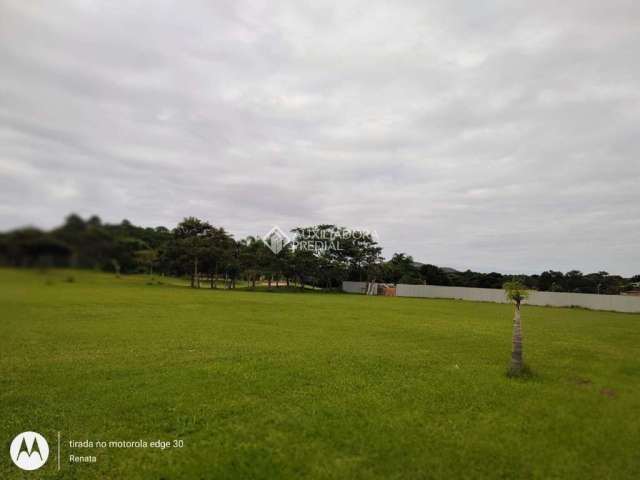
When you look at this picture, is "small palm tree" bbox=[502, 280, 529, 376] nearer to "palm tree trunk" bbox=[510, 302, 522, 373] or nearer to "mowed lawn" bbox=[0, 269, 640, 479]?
"palm tree trunk" bbox=[510, 302, 522, 373]

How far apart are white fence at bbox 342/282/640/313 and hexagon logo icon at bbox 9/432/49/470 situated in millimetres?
30527

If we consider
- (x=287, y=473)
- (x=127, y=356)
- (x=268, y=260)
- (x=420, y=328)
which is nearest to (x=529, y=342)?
(x=420, y=328)

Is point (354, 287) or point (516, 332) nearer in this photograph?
point (516, 332)

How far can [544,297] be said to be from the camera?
44.2m

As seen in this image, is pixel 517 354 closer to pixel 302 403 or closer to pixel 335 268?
pixel 302 403

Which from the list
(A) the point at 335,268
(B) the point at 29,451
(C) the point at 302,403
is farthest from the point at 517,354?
(A) the point at 335,268

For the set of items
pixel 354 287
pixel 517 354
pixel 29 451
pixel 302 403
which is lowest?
pixel 354 287

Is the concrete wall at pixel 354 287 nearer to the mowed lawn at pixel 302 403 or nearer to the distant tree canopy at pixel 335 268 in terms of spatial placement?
the distant tree canopy at pixel 335 268

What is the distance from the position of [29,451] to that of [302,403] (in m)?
4.11

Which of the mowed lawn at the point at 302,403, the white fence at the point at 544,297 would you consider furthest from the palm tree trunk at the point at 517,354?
the white fence at the point at 544,297

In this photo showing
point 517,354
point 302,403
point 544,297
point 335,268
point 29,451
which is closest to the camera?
point 29,451

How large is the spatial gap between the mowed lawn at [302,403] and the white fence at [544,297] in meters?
Answer: 22.7

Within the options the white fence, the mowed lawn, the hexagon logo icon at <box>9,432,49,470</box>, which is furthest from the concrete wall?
the hexagon logo icon at <box>9,432,49,470</box>

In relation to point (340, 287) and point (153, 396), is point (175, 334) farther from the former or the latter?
point (340, 287)
